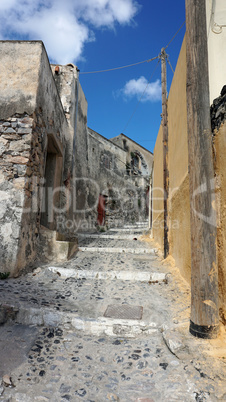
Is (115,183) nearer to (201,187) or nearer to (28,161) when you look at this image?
(28,161)

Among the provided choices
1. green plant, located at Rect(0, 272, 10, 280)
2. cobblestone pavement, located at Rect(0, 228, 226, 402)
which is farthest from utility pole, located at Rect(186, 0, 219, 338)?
green plant, located at Rect(0, 272, 10, 280)

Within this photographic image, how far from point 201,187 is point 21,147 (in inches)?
111

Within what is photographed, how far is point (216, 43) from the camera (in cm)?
272

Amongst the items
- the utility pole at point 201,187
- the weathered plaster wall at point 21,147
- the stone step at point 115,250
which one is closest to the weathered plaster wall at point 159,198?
the stone step at point 115,250

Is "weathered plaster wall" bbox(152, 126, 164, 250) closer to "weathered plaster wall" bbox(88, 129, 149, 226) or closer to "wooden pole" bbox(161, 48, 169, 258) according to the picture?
"wooden pole" bbox(161, 48, 169, 258)

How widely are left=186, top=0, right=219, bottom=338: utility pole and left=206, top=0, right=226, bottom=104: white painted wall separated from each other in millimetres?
442

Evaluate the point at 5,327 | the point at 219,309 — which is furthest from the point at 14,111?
the point at 219,309

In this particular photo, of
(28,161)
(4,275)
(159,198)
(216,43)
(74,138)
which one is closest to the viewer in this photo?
(216,43)

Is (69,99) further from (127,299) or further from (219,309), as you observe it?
(219,309)

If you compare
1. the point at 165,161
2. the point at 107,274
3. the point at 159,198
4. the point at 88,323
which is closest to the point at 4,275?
the point at 107,274

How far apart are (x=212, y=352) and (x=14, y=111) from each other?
3.93m

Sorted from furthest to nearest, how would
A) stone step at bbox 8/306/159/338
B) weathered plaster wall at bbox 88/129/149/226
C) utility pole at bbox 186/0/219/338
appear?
1. weathered plaster wall at bbox 88/129/149/226
2. stone step at bbox 8/306/159/338
3. utility pole at bbox 186/0/219/338

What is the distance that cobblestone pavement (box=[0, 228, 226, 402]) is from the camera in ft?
5.25

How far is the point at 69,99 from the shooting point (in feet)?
24.8
